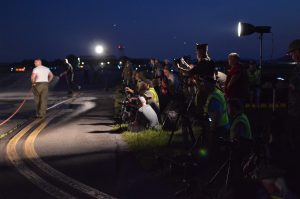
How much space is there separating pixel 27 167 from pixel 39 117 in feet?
25.0

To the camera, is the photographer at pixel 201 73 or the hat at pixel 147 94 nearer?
the photographer at pixel 201 73

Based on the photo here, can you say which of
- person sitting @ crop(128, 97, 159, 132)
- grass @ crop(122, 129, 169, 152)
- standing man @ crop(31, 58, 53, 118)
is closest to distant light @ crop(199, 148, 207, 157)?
grass @ crop(122, 129, 169, 152)

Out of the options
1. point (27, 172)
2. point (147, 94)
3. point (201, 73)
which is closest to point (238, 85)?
point (201, 73)

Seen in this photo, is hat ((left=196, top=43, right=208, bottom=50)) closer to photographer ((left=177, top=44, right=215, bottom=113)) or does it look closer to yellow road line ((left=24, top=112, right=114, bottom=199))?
photographer ((left=177, top=44, right=215, bottom=113))

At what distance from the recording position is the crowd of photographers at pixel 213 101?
21.4 feet

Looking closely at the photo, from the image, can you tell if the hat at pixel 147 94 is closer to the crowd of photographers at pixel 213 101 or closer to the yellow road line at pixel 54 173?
the crowd of photographers at pixel 213 101

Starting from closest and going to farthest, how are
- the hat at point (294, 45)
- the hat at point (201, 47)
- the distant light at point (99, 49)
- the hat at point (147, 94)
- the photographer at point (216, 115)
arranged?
the hat at point (294, 45) < the photographer at point (216, 115) < the hat at point (201, 47) < the hat at point (147, 94) < the distant light at point (99, 49)

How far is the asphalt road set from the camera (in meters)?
7.26

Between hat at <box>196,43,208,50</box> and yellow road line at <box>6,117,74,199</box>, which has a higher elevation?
hat at <box>196,43,208,50</box>

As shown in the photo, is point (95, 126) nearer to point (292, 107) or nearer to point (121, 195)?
point (121, 195)

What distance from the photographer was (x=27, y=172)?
27.9 feet

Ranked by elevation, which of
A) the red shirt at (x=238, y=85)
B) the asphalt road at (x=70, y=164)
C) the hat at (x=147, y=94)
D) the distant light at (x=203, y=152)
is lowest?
the asphalt road at (x=70, y=164)

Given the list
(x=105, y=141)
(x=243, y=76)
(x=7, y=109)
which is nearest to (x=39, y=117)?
(x=7, y=109)

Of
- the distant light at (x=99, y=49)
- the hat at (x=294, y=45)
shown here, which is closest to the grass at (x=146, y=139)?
the hat at (x=294, y=45)
